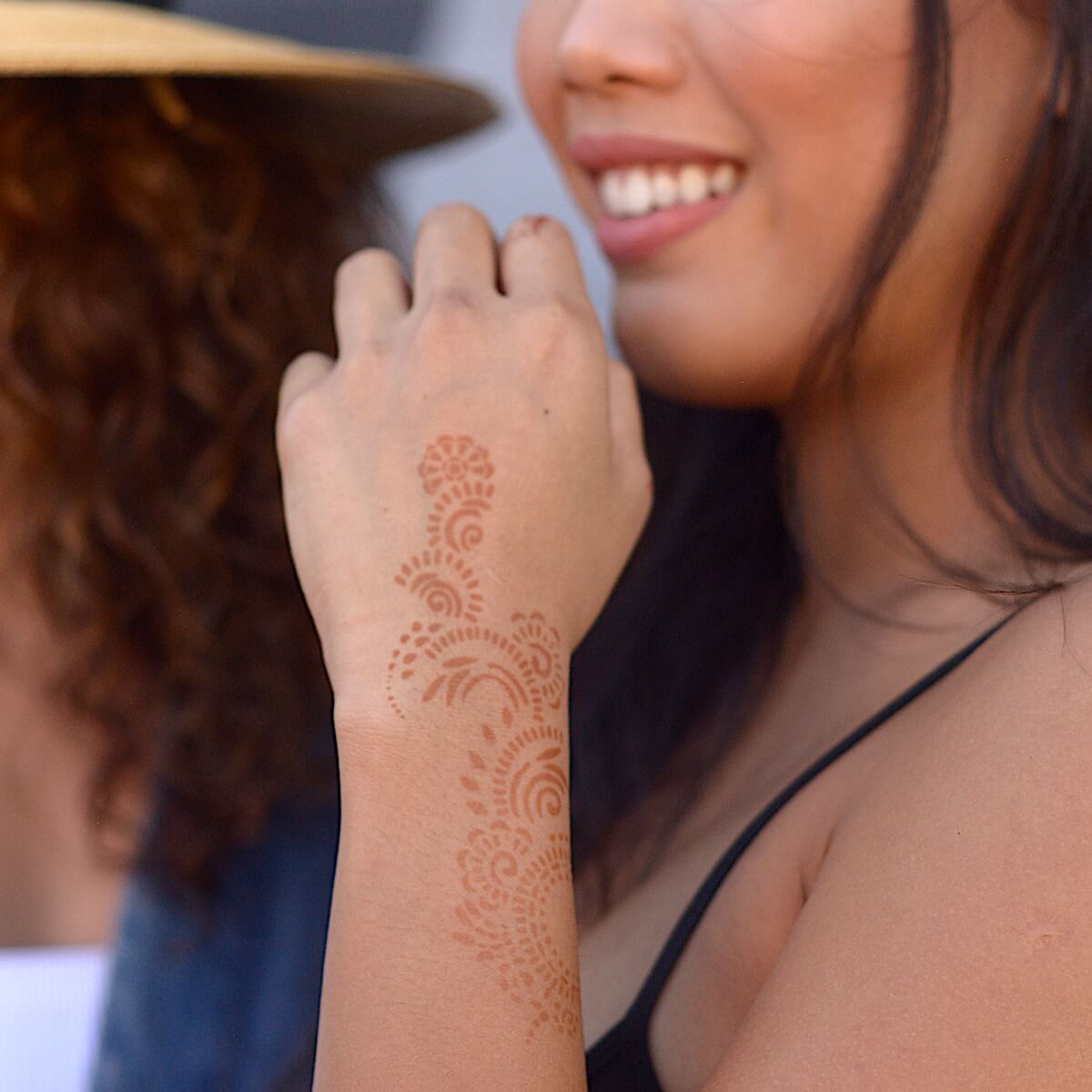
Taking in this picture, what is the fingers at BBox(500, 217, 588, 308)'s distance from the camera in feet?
3.29

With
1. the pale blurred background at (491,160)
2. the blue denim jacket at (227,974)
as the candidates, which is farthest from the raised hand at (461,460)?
the pale blurred background at (491,160)

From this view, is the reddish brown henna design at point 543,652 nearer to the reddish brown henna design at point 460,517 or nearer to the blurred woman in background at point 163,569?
the reddish brown henna design at point 460,517

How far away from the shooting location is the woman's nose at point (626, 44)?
1003 mm

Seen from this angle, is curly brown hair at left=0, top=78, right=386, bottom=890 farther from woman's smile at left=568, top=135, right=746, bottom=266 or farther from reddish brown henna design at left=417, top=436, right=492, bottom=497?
reddish brown henna design at left=417, top=436, right=492, bottom=497

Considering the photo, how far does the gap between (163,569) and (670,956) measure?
0.96 m

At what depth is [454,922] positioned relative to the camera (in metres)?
0.77

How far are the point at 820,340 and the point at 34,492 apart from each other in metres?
1.07

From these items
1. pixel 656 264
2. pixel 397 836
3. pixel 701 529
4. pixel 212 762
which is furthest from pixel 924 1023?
pixel 212 762

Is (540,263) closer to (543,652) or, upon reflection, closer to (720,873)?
(543,652)

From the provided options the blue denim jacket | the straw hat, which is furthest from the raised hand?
the blue denim jacket

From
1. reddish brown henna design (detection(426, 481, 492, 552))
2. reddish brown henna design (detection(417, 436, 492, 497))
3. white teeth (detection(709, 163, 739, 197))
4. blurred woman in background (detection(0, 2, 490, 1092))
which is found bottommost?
blurred woman in background (detection(0, 2, 490, 1092))

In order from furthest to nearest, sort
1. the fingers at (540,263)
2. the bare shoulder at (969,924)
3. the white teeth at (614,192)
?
1. the white teeth at (614,192)
2. the fingers at (540,263)
3. the bare shoulder at (969,924)

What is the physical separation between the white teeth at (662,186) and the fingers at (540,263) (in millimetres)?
79

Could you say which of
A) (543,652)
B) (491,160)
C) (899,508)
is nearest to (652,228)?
(899,508)
